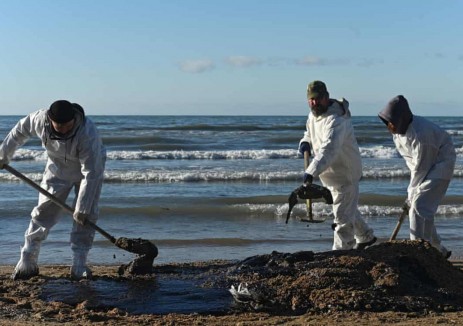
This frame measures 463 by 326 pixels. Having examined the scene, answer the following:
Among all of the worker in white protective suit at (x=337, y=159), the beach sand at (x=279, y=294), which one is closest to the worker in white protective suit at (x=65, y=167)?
the beach sand at (x=279, y=294)

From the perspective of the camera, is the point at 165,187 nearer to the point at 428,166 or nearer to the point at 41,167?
the point at 41,167

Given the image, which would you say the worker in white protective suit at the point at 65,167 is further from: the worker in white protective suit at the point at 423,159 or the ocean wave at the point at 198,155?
the ocean wave at the point at 198,155

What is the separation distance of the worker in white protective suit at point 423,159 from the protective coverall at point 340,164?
452mm

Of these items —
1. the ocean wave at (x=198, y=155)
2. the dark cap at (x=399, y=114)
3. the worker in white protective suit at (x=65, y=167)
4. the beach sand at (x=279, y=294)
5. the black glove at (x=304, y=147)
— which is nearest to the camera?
the beach sand at (x=279, y=294)

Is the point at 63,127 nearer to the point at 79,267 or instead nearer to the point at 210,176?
the point at 79,267

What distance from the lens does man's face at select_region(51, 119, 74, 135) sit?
601cm

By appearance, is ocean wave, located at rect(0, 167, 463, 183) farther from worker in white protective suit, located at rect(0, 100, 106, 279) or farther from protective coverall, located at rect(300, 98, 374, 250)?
worker in white protective suit, located at rect(0, 100, 106, 279)

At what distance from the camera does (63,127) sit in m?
6.03

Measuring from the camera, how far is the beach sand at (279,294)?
519cm

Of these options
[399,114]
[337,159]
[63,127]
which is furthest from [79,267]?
[399,114]

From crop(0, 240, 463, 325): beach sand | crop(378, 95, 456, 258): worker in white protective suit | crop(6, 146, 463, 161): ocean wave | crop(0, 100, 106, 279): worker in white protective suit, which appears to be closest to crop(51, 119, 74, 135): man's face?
crop(0, 100, 106, 279): worker in white protective suit

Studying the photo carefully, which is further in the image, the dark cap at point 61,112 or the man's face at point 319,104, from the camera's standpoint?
the man's face at point 319,104

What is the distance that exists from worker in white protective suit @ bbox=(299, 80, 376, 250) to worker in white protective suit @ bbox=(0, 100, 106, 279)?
185 centimetres

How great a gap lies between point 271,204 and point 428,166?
217 inches
